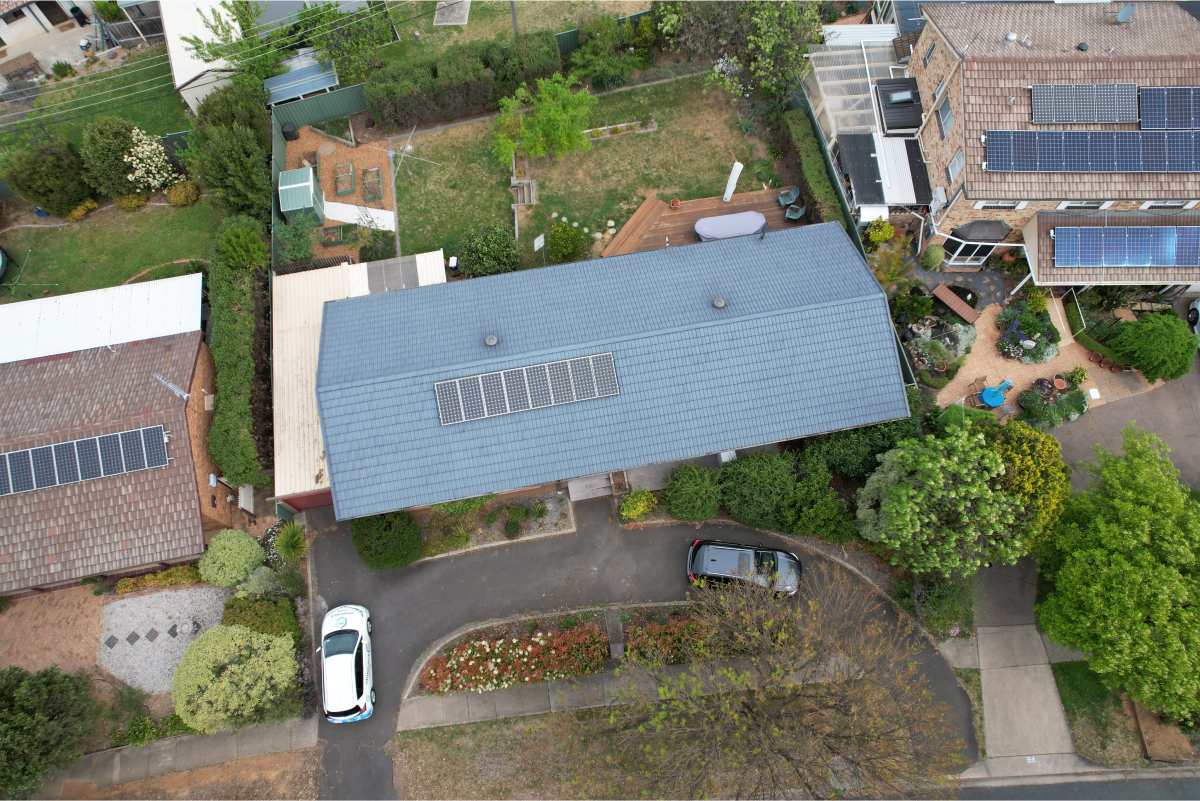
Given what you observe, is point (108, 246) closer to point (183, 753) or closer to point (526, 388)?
point (183, 753)

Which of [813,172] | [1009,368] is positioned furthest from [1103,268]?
[813,172]

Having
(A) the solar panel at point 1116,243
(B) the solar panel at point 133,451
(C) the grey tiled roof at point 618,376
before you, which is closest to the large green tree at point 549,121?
(C) the grey tiled roof at point 618,376

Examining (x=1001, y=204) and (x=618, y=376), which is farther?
(x=1001, y=204)

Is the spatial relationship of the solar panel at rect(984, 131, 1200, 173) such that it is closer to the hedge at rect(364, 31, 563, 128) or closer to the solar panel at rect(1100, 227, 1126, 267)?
the solar panel at rect(1100, 227, 1126, 267)

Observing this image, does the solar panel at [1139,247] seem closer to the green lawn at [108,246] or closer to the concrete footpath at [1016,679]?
the concrete footpath at [1016,679]

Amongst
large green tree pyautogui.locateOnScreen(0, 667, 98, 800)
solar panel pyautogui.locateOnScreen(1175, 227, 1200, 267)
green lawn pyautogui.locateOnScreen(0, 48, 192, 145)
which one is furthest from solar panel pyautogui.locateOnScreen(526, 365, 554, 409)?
green lawn pyautogui.locateOnScreen(0, 48, 192, 145)

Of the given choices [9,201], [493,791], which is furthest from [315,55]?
[493,791]

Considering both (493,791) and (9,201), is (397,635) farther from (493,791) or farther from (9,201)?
(9,201)
